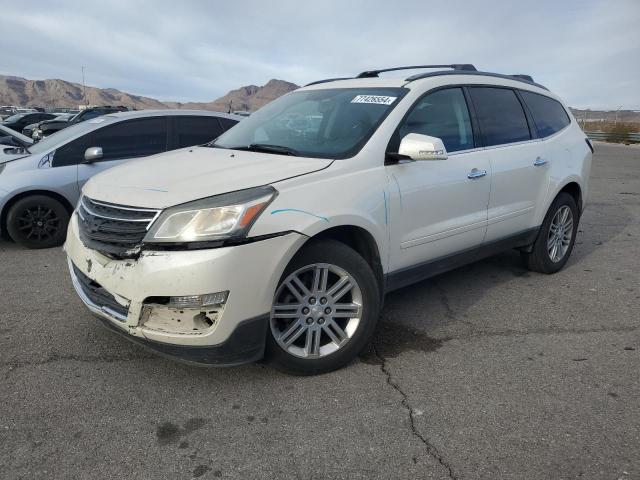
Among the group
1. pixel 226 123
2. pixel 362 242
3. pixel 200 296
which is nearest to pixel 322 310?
pixel 362 242

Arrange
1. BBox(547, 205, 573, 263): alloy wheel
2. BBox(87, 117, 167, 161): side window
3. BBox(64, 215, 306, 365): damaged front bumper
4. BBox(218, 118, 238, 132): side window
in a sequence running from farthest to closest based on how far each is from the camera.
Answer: BBox(218, 118, 238, 132): side window, BBox(87, 117, 167, 161): side window, BBox(547, 205, 573, 263): alloy wheel, BBox(64, 215, 306, 365): damaged front bumper

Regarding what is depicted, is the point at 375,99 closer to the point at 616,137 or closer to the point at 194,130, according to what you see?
A: the point at 194,130

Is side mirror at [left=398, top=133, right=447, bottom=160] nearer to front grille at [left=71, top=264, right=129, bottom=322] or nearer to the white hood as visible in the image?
the white hood

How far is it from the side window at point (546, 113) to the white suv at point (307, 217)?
33 cm

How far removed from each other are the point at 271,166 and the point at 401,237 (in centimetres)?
98

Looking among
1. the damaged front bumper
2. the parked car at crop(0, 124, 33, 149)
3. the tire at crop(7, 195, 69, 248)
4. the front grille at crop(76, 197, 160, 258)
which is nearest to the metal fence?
the parked car at crop(0, 124, 33, 149)

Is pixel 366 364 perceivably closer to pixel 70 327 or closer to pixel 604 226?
pixel 70 327

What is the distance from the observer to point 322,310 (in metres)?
3.00

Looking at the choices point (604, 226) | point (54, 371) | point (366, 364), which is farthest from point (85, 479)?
point (604, 226)

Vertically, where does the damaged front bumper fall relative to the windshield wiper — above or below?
below

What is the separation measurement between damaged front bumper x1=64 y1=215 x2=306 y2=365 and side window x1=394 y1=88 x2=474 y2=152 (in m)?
1.35

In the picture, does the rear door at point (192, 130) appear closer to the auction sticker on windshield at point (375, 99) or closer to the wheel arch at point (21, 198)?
the wheel arch at point (21, 198)

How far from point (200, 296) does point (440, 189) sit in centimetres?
185

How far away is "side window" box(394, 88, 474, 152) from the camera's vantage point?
3.55 metres
